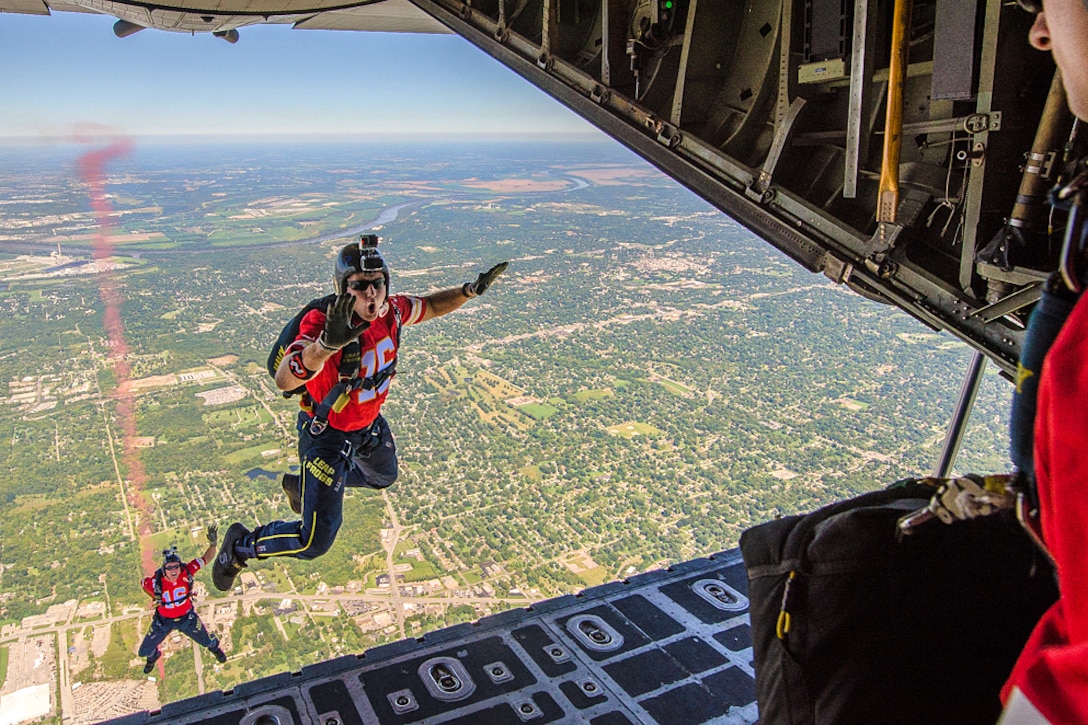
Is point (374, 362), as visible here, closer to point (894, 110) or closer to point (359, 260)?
point (359, 260)

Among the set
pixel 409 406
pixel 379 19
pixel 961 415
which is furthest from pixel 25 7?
pixel 409 406

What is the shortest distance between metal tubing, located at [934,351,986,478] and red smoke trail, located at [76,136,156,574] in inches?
299

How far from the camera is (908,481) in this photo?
5.87 feet

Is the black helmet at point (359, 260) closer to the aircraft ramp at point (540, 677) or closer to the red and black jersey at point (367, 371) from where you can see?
the red and black jersey at point (367, 371)

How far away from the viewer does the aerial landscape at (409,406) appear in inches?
→ 543

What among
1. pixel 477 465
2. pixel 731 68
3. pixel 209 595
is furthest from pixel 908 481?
pixel 209 595

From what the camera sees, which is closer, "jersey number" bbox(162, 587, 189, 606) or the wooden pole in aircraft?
the wooden pole in aircraft

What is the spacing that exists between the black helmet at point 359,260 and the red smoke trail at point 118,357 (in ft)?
16.7

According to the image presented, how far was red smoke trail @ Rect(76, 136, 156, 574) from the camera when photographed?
49.9 feet

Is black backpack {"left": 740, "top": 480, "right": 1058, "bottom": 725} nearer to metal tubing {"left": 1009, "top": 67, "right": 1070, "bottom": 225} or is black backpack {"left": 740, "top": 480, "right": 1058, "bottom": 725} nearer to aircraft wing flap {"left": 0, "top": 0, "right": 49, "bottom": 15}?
metal tubing {"left": 1009, "top": 67, "right": 1070, "bottom": 225}

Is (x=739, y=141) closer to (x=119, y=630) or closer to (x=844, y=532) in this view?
(x=844, y=532)

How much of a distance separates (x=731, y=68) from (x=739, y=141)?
0.45 meters

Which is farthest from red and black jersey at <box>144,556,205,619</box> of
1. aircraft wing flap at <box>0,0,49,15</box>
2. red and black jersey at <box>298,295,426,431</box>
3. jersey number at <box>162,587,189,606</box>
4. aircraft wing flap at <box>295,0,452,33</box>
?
aircraft wing flap at <box>295,0,452,33</box>

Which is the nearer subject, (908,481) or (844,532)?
(844,532)
